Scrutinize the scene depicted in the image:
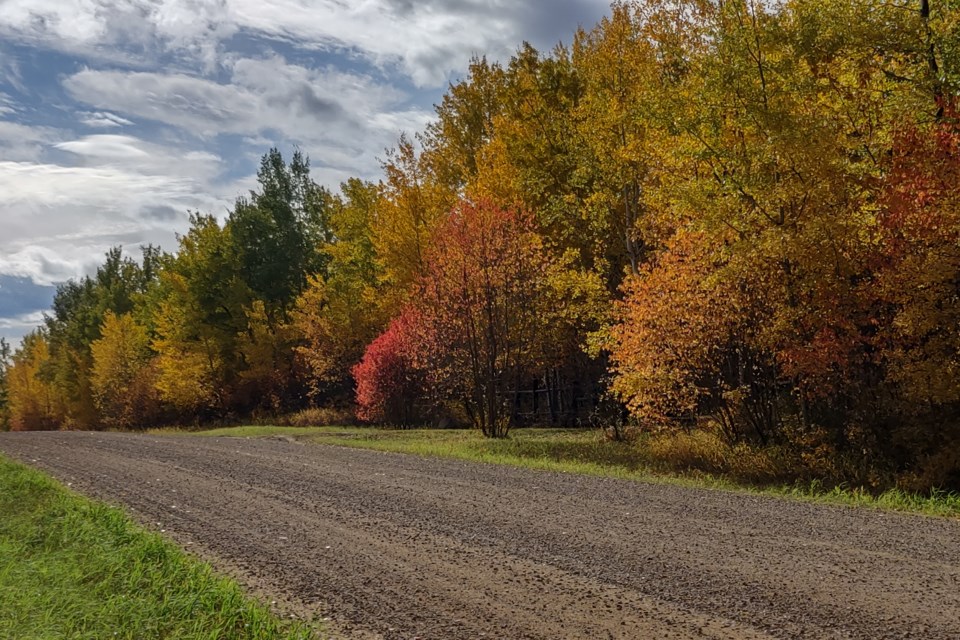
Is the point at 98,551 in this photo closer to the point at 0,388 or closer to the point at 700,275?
the point at 700,275

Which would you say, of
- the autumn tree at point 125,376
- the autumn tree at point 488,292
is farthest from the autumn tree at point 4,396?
the autumn tree at point 488,292

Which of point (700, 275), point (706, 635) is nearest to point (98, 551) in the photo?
point (706, 635)

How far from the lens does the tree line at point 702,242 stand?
1160cm

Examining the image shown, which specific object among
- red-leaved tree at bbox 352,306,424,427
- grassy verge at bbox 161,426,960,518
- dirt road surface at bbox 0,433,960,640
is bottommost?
grassy verge at bbox 161,426,960,518

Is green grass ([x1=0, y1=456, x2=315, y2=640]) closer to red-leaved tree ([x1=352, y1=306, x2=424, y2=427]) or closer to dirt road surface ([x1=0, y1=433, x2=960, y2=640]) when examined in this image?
dirt road surface ([x1=0, y1=433, x2=960, y2=640])

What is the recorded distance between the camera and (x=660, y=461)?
568 inches

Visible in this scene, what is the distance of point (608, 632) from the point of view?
5.03 m

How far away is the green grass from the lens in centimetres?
530

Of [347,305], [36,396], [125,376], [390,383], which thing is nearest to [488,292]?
[390,383]

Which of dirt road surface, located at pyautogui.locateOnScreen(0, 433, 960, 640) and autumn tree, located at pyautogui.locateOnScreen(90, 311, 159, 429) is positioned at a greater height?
autumn tree, located at pyautogui.locateOnScreen(90, 311, 159, 429)

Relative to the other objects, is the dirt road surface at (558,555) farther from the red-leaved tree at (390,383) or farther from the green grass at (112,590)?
the red-leaved tree at (390,383)

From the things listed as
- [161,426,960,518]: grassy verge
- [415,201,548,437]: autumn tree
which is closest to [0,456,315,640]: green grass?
[161,426,960,518]: grassy verge

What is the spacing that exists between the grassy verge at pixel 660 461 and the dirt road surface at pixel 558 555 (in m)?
1.23

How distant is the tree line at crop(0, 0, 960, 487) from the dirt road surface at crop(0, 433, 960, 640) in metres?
3.51
